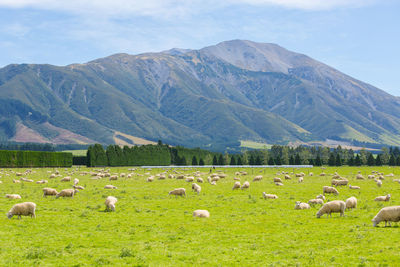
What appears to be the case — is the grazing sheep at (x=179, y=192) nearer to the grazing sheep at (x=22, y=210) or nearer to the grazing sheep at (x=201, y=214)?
the grazing sheep at (x=201, y=214)

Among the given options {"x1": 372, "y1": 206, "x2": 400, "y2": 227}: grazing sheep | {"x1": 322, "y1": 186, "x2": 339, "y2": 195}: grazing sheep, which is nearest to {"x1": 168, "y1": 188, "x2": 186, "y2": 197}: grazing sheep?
{"x1": 322, "y1": 186, "x2": 339, "y2": 195}: grazing sheep

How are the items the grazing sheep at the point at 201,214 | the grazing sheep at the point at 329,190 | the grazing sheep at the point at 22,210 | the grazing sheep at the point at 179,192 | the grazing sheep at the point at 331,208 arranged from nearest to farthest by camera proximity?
the grazing sheep at the point at 22,210, the grazing sheep at the point at 331,208, the grazing sheep at the point at 201,214, the grazing sheep at the point at 179,192, the grazing sheep at the point at 329,190

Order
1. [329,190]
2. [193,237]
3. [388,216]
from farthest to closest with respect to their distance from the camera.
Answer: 1. [329,190]
2. [388,216]
3. [193,237]

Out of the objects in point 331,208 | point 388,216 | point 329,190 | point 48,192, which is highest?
point 388,216

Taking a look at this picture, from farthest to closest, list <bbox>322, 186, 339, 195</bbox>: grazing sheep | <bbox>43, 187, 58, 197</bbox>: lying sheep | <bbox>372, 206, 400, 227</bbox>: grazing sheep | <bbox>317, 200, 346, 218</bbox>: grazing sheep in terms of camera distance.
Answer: <bbox>322, 186, 339, 195</bbox>: grazing sheep
<bbox>43, 187, 58, 197</bbox>: lying sheep
<bbox>317, 200, 346, 218</bbox>: grazing sheep
<bbox>372, 206, 400, 227</bbox>: grazing sheep

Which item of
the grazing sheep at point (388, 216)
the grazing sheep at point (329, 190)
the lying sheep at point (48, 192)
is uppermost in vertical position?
the grazing sheep at point (388, 216)

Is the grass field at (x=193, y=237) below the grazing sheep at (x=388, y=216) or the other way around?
below

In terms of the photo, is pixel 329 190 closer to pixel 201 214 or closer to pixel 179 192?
pixel 179 192

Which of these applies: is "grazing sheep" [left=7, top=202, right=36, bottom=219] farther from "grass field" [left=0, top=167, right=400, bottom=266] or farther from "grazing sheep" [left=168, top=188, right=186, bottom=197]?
"grazing sheep" [left=168, top=188, right=186, bottom=197]

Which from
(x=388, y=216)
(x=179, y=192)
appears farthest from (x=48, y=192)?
(x=388, y=216)

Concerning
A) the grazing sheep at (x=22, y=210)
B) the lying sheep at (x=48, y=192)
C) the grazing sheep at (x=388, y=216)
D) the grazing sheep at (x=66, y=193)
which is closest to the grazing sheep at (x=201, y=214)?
the grazing sheep at (x=388, y=216)

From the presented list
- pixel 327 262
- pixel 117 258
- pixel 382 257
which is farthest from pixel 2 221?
pixel 382 257

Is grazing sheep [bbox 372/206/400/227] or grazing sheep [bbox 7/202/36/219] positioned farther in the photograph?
grazing sheep [bbox 7/202/36/219]

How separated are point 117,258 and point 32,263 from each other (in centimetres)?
335
